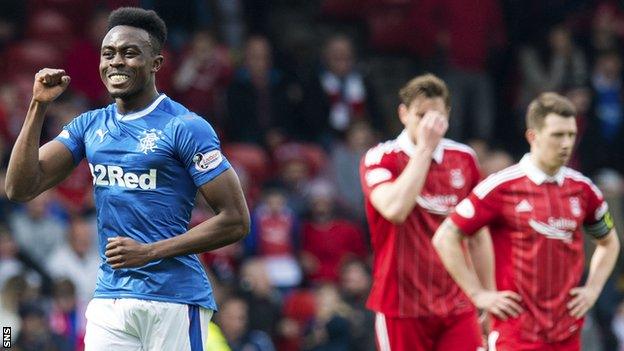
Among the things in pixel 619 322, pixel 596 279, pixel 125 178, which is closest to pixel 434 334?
pixel 596 279

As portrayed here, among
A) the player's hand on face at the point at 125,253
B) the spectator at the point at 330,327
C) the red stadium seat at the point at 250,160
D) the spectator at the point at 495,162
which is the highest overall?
the red stadium seat at the point at 250,160

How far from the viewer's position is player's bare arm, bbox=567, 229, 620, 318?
310 inches

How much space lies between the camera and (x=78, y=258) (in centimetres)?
1316

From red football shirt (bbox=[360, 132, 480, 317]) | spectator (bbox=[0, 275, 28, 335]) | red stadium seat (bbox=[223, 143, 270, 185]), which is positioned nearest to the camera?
red football shirt (bbox=[360, 132, 480, 317])

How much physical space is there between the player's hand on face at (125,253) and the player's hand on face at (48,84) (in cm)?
76

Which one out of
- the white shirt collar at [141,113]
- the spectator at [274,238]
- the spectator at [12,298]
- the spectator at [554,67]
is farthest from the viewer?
the spectator at [554,67]

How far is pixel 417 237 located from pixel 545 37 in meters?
9.11

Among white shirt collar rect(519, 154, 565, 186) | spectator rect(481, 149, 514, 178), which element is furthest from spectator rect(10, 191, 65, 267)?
white shirt collar rect(519, 154, 565, 186)

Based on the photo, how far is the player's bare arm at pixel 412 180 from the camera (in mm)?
8078

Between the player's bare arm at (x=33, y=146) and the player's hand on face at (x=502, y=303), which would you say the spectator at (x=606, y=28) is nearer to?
the player's hand on face at (x=502, y=303)

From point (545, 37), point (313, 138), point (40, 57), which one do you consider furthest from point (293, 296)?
point (545, 37)

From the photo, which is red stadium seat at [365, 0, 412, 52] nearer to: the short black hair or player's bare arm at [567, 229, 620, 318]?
player's bare arm at [567, 229, 620, 318]

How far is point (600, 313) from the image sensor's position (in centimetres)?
1423

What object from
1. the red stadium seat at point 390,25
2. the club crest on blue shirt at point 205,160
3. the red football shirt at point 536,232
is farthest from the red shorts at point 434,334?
the red stadium seat at point 390,25
